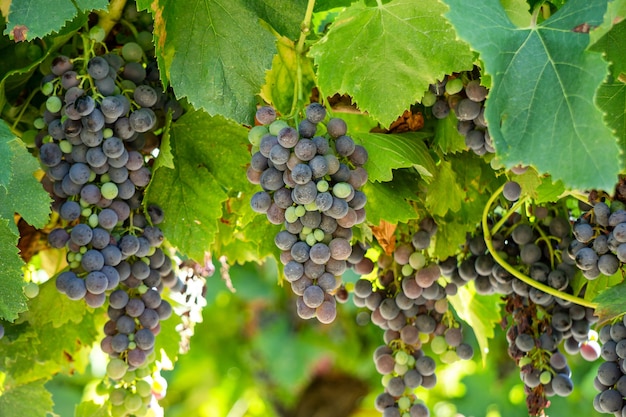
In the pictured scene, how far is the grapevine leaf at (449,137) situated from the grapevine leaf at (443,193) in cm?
3

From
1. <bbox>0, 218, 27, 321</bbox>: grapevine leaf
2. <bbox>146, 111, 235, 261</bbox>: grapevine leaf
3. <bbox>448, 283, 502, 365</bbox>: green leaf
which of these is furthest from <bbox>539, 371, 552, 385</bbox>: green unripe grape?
<bbox>0, 218, 27, 321</bbox>: grapevine leaf

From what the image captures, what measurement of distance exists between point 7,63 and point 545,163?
0.81 meters

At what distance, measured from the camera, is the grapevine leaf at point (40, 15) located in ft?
3.38

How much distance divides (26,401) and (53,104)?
50cm

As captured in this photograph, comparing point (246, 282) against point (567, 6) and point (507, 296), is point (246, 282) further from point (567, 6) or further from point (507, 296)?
point (567, 6)

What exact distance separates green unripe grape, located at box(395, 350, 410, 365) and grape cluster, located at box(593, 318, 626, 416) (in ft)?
1.00

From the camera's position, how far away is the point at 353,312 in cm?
418

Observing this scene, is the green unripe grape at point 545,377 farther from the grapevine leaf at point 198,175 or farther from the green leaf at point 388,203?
the grapevine leaf at point 198,175

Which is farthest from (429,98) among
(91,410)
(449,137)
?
(91,410)

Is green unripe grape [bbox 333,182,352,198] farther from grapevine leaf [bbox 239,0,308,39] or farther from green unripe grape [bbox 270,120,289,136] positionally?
grapevine leaf [bbox 239,0,308,39]

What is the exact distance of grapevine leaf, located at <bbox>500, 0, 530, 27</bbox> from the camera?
3.35 ft

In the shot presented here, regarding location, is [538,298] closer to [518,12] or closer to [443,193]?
[443,193]

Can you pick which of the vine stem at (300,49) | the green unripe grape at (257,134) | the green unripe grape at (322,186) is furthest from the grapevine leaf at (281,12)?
the green unripe grape at (322,186)

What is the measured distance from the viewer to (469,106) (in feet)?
3.66
